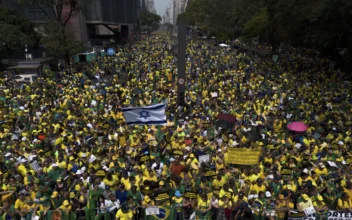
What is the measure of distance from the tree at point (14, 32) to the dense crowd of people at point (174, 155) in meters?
15.0

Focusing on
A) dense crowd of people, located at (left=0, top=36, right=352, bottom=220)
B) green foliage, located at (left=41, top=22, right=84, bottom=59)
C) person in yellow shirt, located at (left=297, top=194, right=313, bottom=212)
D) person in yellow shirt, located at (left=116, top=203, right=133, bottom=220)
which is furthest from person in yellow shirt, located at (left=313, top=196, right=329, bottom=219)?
green foliage, located at (left=41, top=22, right=84, bottom=59)

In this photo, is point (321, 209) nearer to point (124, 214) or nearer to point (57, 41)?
point (124, 214)

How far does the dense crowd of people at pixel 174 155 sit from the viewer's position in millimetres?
7938

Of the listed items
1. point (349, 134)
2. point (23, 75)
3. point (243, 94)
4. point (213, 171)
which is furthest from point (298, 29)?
point (213, 171)

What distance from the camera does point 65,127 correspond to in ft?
43.4

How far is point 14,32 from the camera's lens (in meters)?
33.4

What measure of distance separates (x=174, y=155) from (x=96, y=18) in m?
52.6

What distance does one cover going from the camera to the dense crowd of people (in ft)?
26.0

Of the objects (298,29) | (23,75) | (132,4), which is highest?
(132,4)

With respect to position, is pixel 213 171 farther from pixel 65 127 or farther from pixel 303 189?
pixel 65 127

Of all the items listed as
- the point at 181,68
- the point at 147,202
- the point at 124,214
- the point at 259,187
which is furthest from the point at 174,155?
the point at 181,68

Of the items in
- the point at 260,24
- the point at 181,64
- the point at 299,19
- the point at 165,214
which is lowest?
the point at 165,214

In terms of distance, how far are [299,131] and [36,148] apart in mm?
9817

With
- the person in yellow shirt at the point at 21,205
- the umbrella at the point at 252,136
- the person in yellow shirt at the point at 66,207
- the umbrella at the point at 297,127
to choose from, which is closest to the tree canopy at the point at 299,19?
the umbrella at the point at 297,127
